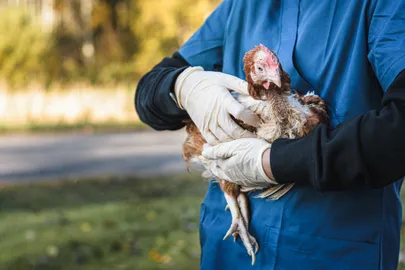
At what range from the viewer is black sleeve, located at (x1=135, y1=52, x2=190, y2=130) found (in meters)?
2.03

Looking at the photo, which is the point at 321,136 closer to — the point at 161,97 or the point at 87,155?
the point at 161,97

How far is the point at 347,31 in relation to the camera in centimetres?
162

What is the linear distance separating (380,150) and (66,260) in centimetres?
413

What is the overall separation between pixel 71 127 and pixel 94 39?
16.7m

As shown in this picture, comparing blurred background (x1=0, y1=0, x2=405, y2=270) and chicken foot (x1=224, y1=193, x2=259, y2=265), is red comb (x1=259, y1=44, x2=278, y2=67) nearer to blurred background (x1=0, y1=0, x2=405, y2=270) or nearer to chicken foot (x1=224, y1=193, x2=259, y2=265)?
chicken foot (x1=224, y1=193, x2=259, y2=265)

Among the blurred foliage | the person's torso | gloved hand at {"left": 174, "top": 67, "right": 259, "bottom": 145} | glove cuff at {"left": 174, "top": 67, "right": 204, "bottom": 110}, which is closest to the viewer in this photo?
the person's torso

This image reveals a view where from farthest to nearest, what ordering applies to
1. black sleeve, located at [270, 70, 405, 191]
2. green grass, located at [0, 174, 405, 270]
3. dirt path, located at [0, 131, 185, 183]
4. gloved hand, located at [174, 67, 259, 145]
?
dirt path, located at [0, 131, 185, 183]
green grass, located at [0, 174, 405, 270]
gloved hand, located at [174, 67, 259, 145]
black sleeve, located at [270, 70, 405, 191]

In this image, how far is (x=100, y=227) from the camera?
237 inches

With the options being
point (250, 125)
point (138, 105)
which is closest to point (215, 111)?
point (250, 125)

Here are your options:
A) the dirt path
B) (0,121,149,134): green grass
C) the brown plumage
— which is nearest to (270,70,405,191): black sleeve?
the brown plumage

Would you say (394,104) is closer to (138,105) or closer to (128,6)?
(138,105)

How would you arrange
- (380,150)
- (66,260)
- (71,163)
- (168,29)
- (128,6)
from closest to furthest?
Result: (380,150), (66,260), (71,163), (168,29), (128,6)

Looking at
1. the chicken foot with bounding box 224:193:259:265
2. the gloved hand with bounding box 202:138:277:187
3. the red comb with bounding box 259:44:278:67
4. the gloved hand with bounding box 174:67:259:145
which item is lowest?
the chicken foot with bounding box 224:193:259:265

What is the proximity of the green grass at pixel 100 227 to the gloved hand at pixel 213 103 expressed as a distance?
10.7 ft
